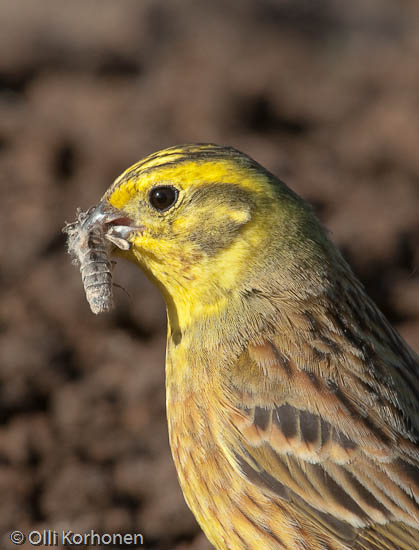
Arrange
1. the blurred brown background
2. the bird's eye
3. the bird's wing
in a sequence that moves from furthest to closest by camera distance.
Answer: the blurred brown background < the bird's eye < the bird's wing

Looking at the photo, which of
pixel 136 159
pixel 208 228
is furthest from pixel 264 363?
pixel 136 159

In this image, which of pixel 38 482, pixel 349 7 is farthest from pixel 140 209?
pixel 349 7

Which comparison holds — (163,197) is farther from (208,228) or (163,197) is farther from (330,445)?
(330,445)

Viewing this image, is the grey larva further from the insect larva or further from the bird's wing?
the bird's wing

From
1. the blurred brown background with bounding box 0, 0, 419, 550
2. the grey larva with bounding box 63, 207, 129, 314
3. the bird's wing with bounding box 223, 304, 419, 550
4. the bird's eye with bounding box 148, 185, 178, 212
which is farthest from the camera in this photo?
the blurred brown background with bounding box 0, 0, 419, 550

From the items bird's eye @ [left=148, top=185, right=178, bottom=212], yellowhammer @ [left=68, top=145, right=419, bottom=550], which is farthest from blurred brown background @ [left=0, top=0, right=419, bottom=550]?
bird's eye @ [left=148, top=185, right=178, bottom=212]

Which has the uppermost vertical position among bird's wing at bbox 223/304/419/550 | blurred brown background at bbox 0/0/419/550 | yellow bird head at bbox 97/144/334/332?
blurred brown background at bbox 0/0/419/550

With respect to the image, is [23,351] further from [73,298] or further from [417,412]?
[417,412]

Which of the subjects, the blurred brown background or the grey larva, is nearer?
the grey larva
